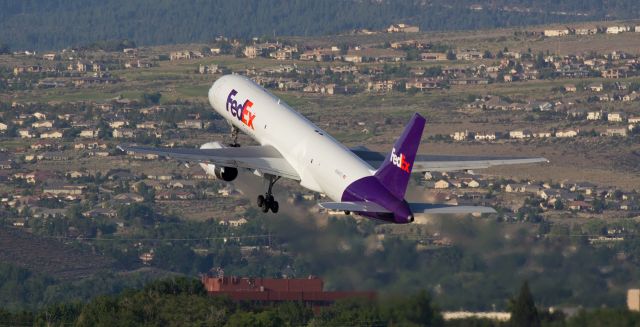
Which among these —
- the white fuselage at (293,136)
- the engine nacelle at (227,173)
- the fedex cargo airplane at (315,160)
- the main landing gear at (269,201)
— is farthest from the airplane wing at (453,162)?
the engine nacelle at (227,173)

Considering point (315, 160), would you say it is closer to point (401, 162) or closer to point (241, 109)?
point (401, 162)

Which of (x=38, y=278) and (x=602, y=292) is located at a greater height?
(x=602, y=292)

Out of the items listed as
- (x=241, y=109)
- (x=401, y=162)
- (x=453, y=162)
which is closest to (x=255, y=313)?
(x=241, y=109)

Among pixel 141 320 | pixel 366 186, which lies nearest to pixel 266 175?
pixel 366 186

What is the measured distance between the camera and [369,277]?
92.9m

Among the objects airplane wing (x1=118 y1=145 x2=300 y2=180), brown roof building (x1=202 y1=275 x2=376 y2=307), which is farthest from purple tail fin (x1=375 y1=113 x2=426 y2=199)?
brown roof building (x1=202 y1=275 x2=376 y2=307)

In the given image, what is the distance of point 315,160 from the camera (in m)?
97.6

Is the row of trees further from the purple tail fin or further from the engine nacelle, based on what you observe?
the engine nacelle

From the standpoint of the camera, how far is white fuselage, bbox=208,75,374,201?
95.4 meters

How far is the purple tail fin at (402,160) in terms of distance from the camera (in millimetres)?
90688

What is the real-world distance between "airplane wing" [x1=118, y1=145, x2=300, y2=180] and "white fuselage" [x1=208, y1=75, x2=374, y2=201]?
0.38 meters

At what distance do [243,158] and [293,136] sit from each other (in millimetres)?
2401

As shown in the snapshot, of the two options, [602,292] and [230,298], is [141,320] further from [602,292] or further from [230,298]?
[602,292]

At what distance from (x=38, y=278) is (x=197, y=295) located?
73.8 m
